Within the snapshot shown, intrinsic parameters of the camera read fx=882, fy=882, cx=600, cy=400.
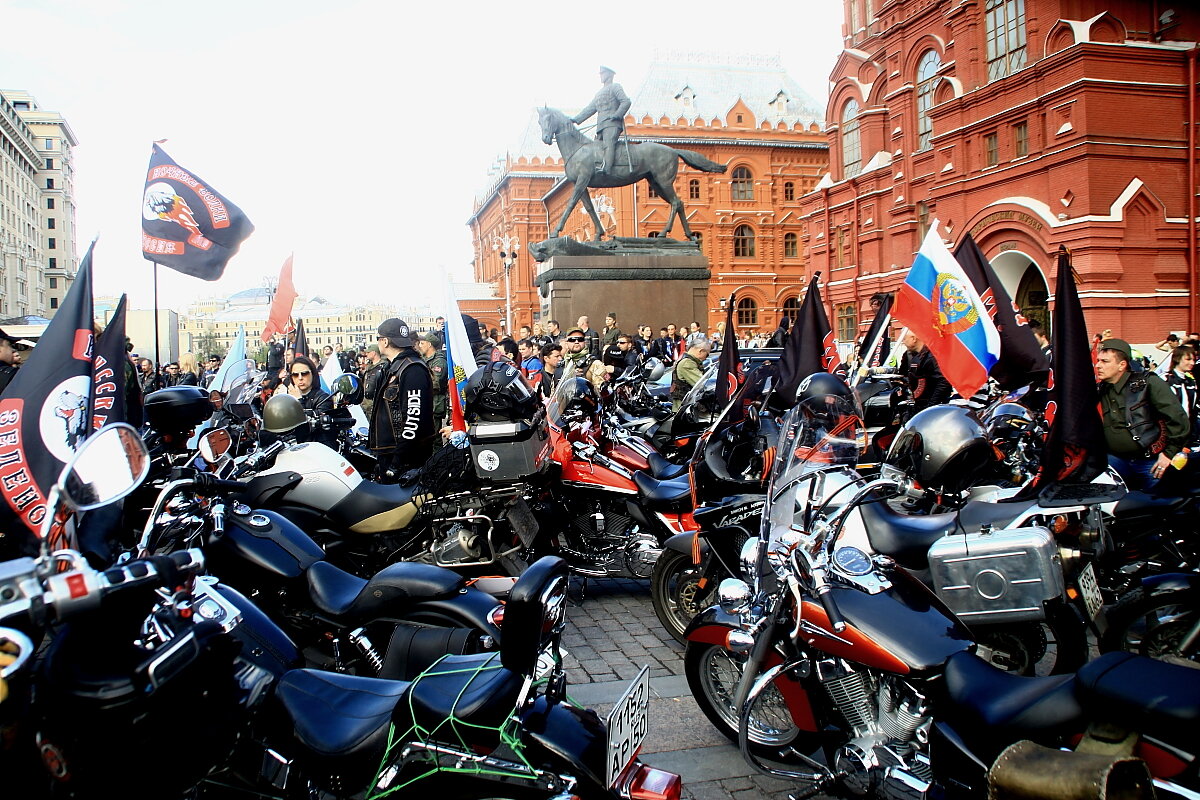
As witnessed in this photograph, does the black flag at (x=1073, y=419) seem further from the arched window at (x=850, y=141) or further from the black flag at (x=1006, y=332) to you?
the arched window at (x=850, y=141)

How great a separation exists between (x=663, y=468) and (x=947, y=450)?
2.02 m

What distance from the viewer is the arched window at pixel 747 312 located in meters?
48.9

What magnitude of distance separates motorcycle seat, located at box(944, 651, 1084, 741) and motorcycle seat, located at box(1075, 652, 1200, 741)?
0.30 ft

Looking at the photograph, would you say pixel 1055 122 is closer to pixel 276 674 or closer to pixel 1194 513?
pixel 1194 513

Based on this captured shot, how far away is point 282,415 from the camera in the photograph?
5.53 m

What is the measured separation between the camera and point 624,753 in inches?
94.0

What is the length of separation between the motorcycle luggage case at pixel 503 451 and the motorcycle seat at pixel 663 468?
89cm

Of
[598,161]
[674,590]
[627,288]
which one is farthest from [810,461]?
[598,161]

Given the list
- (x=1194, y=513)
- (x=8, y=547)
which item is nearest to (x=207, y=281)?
(x=8, y=547)

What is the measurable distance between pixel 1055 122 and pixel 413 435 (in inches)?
893

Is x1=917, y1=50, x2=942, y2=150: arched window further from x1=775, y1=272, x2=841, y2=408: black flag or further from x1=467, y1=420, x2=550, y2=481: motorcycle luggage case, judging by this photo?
x1=467, y1=420, x2=550, y2=481: motorcycle luggage case

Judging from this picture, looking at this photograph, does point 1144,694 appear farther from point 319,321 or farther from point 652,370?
point 319,321

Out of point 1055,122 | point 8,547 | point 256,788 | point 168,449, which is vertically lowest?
point 256,788

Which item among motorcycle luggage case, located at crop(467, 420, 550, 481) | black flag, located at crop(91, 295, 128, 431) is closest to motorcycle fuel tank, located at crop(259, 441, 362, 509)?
motorcycle luggage case, located at crop(467, 420, 550, 481)
